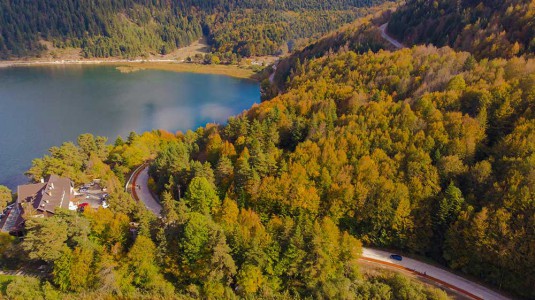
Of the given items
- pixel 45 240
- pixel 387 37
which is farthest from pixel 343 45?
pixel 45 240

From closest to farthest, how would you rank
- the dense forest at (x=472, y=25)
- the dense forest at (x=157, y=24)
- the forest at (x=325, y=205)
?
1. the forest at (x=325, y=205)
2. the dense forest at (x=472, y=25)
3. the dense forest at (x=157, y=24)

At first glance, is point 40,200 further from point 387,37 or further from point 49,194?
point 387,37

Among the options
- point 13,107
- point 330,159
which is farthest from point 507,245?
point 13,107

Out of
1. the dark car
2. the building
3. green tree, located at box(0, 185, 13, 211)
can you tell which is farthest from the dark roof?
the dark car

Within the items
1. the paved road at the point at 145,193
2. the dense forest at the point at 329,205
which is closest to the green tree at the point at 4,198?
the dense forest at the point at 329,205

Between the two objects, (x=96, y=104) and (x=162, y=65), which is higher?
(x=96, y=104)

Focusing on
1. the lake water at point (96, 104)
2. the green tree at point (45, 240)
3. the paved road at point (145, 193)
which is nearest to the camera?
the green tree at point (45, 240)

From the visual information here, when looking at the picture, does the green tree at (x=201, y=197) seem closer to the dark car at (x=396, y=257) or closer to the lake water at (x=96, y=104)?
the dark car at (x=396, y=257)
